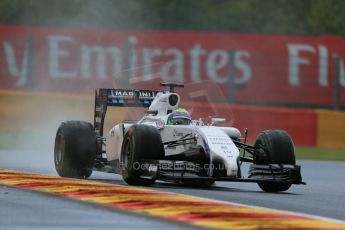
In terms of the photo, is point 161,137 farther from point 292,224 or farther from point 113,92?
Answer: point 292,224

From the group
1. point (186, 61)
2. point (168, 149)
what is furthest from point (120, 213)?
point (186, 61)

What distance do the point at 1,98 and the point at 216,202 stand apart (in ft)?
50.6

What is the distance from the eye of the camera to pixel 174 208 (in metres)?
9.99

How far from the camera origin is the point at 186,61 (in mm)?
29031

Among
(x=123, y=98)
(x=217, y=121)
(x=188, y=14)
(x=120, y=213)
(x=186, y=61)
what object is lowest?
(x=120, y=213)

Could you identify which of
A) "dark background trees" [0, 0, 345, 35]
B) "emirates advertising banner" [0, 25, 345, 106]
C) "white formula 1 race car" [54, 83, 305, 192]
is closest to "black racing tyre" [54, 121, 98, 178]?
"white formula 1 race car" [54, 83, 305, 192]

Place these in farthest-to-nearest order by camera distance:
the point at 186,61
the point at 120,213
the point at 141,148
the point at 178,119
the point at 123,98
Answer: the point at 186,61 → the point at 123,98 → the point at 178,119 → the point at 141,148 → the point at 120,213

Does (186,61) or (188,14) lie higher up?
(188,14)

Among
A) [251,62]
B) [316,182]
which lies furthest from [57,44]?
[316,182]

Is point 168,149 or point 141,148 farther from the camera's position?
point 168,149

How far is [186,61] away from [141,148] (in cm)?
1672

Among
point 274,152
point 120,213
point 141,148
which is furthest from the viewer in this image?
point 274,152

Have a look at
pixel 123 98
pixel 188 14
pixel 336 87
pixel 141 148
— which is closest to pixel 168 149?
pixel 141 148

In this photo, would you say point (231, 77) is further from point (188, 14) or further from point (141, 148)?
point (141, 148)
